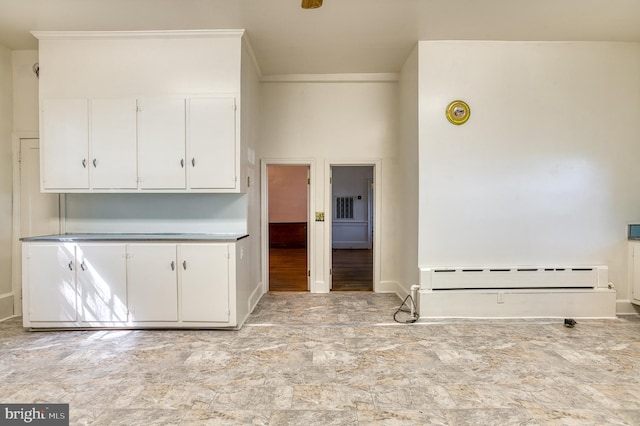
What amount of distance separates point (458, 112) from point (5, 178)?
5.44 meters

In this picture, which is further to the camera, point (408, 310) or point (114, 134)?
point (408, 310)

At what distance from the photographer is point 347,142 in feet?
16.2

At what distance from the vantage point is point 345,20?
335 centimetres

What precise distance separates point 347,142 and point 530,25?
2.53 m

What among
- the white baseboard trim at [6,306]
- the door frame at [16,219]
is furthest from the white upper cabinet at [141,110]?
the white baseboard trim at [6,306]

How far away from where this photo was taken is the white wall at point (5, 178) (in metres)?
3.82

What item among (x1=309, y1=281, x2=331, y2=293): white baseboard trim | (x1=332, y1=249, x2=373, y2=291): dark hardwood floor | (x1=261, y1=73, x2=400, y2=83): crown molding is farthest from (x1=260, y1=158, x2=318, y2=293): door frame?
(x1=261, y1=73, x2=400, y2=83): crown molding

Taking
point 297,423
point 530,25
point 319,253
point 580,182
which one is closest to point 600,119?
point 580,182

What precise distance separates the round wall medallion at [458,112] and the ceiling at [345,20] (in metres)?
0.74

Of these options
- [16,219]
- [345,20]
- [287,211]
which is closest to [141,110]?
[16,219]

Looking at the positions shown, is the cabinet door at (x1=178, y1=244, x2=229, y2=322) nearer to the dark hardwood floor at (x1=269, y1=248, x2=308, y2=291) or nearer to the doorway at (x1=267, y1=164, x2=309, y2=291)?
the dark hardwood floor at (x1=269, y1=248, x2=308, y2=291)

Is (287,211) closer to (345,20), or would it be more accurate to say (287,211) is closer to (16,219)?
(16,219)

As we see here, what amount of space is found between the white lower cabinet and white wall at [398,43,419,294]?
2.22 m

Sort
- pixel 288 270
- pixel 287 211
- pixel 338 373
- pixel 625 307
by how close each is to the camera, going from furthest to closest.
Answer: pixel 287 211, pixel 288 270, pixel 625 307, pixel 338 373
